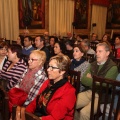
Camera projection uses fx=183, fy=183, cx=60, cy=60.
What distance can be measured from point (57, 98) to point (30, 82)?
2.95 ft

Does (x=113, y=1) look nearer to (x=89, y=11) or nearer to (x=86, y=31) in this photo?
(x=89, y=11)

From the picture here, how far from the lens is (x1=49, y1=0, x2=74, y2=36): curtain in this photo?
878 centimetres

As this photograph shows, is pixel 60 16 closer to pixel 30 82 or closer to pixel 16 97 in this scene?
pixel 30 82

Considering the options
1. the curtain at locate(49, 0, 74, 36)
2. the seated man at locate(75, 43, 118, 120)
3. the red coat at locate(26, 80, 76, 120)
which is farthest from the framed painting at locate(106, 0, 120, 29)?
the red coat at locate(26, 80, 76, 120)

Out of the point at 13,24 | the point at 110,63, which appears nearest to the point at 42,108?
the point at 110,63

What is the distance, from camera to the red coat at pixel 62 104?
162 centimetres

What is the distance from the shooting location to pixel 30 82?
2512 mm

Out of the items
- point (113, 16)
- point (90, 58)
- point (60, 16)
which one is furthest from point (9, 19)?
point (113, 16)

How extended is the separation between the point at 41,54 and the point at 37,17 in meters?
6.09

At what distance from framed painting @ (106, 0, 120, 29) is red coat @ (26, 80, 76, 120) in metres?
11.5

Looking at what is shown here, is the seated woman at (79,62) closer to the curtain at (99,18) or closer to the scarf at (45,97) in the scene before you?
the scarf at (45,97)

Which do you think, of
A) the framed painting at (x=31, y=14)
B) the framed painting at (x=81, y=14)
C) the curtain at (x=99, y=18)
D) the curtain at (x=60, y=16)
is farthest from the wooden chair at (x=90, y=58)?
the curtain at (x=99, y=18)

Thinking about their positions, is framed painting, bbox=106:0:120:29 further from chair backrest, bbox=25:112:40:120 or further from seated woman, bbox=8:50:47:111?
chair backrest, bbox=25:112:40:120

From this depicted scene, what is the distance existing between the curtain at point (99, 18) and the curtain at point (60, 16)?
1898mm
